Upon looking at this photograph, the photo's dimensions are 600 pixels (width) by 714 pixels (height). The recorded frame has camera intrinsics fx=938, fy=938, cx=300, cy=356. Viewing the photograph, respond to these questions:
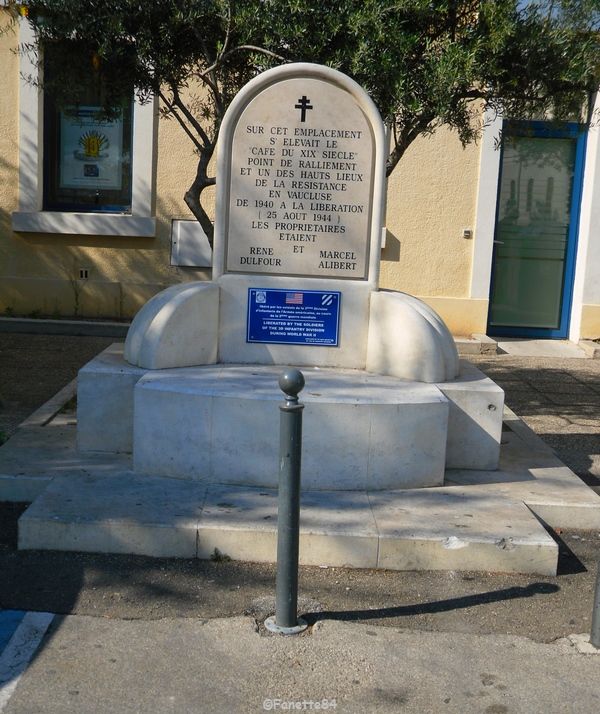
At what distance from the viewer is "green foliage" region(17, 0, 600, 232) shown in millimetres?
6137

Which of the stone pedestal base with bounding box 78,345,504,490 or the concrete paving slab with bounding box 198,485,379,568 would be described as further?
the stone pedestal base with bounding box 78,345,504,490

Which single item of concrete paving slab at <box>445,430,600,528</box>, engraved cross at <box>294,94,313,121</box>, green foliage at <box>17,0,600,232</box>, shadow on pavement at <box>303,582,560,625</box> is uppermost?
green foliage at <box>17,0,600,232</box>

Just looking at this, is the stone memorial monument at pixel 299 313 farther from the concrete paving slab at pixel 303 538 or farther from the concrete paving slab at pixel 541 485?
the concrete paving slab at pixel 303 538

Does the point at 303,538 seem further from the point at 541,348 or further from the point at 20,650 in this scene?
the point at 541,348

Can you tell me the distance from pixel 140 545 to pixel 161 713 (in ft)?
4.52

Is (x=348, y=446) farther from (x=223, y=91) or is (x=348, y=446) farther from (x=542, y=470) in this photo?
(x=223, y=91)

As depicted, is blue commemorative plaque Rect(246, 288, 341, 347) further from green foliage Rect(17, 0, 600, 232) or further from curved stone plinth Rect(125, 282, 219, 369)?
green foliage Rect(17, 0, 600, 232)

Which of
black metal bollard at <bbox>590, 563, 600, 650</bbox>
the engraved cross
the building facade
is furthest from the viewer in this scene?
the building facade

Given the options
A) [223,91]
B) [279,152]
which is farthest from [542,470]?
[223,91]

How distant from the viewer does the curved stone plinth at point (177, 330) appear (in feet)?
18.9

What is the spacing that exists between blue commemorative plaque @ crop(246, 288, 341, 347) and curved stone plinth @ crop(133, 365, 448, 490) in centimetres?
71

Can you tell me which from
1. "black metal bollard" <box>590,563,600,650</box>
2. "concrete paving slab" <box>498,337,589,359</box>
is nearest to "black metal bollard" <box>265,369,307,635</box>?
"black metal bollard" <box>590,563,600,650</box>

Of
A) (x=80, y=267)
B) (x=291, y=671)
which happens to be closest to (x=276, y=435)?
(x=291, y=671)

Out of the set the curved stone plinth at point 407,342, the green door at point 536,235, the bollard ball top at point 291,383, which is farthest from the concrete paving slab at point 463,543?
the green door at point 536,235
